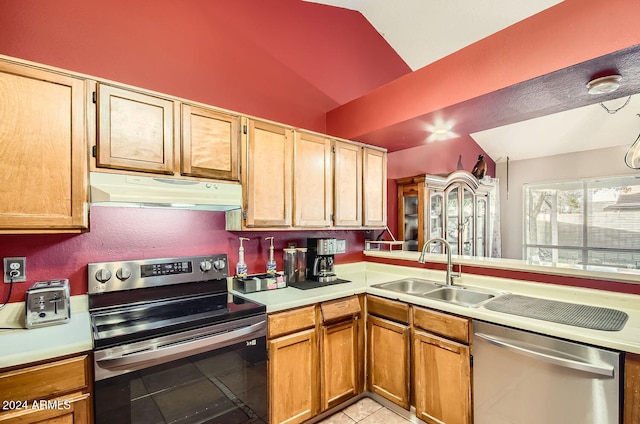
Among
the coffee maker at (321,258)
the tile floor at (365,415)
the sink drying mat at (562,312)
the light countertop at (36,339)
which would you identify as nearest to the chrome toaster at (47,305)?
the light countertop at (36,339)

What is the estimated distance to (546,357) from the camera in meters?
1.47

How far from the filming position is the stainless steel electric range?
1.29 meters

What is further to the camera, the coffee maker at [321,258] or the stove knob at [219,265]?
the coffee maker at [321,258]

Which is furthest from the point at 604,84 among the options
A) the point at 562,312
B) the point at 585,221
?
the point at 585,221

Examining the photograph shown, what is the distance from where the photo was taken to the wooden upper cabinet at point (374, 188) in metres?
2.83

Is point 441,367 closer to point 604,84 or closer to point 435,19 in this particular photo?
point 604,84

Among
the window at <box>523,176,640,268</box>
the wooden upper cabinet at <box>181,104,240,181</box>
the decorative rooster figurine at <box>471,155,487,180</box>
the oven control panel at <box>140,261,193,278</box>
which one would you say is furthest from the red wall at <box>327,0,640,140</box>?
the window at <box>523,176,640,268</box>

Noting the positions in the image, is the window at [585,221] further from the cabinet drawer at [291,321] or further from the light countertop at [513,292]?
the cabinet drawer at [291,321]

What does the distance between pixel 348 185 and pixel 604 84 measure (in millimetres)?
1719

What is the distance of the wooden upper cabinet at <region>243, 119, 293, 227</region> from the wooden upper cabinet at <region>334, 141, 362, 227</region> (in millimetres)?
480

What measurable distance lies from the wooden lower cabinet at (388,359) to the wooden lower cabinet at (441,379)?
0.09 m

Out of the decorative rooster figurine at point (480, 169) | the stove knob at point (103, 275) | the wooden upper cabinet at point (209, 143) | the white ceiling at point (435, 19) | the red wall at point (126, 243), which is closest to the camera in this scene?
the red wall at point (126, 243)

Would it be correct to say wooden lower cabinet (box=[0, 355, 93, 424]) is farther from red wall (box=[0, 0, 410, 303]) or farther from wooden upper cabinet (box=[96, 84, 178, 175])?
wooden upper cabinet (box=[96, 84, 178, 175])

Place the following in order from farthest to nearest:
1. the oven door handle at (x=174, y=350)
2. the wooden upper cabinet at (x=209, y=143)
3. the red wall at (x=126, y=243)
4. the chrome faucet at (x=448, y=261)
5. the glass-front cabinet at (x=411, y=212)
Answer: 1. the glass-front cabinet at (x=411, y=212)
2. the chrome faucet at (x=448, y=261)
3. the wooden upper cabinet at (x=209, y=143)
4. the red wall at (x=126, y=243)
5. the oven door handle at (x=174, y=350)
